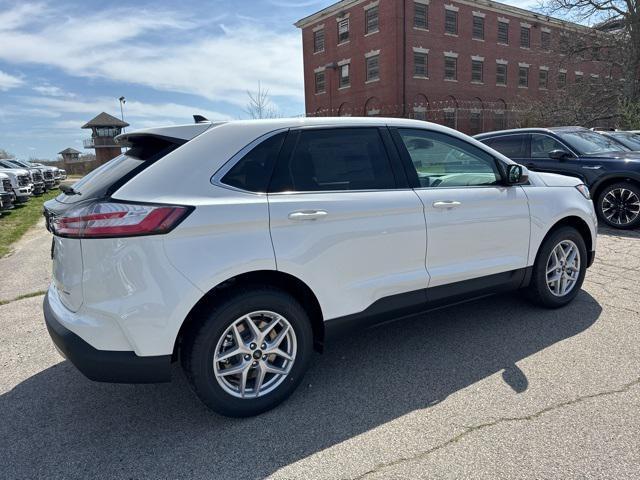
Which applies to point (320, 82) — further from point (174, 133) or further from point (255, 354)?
point (255, 354)

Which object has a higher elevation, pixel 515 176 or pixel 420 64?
pixel 420 64

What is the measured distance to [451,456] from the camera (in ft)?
7.69

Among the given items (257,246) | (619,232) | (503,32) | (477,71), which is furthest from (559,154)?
(503,32)

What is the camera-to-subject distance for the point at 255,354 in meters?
2.70

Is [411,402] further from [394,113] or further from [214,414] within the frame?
[394,113]

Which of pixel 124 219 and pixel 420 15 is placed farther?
pixel 420 15

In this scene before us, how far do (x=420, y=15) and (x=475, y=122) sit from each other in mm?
8927

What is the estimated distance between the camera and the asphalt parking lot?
2314 millimetres

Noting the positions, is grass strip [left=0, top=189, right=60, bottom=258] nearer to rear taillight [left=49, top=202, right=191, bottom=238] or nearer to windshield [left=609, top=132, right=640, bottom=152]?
rear taillight [left=49, top=202, right=191, bottom=238]

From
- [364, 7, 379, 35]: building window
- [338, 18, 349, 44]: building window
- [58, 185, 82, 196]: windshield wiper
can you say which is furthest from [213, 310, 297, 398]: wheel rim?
[338, 18, 349, 44]: building window

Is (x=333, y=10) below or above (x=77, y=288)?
above

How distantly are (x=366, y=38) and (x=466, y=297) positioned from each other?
32393mm

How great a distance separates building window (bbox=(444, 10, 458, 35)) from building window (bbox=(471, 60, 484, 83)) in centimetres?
302

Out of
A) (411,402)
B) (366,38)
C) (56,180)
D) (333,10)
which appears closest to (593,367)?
(411,402)
